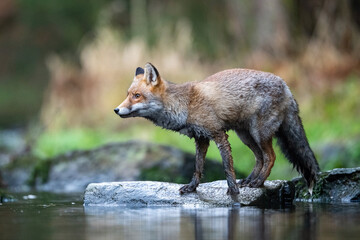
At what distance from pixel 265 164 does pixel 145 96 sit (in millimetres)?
1902

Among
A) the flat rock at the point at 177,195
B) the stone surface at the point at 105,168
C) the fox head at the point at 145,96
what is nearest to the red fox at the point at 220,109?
the fox head at the point at 145,96

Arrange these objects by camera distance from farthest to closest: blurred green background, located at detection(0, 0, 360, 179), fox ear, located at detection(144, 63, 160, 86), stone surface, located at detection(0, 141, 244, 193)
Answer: blurred green background, located at detection(0, 0, 360, 179), stone surface, located at detection(0, 141, 244, 193), fox ear, located at detection(144, 63, 160, 86)

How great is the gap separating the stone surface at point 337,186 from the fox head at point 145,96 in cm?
264

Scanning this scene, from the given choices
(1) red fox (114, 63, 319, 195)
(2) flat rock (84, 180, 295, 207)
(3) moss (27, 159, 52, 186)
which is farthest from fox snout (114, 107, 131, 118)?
(3) moss (27, 159, 52, 186)

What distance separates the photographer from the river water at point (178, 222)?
6363 mm

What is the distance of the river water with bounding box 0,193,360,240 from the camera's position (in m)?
6.36

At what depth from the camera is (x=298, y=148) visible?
9695 mm

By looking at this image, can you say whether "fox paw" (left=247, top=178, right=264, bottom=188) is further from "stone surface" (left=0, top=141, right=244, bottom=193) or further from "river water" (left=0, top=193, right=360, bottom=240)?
"stone surface" (left=0, top=141, right=244, bottom=193)

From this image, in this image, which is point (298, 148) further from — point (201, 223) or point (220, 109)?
point (201, 223)

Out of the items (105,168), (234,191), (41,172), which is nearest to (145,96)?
(234,191)

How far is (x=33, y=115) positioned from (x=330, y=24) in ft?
46.7

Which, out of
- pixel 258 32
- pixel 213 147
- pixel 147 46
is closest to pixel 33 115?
pixel 147 46

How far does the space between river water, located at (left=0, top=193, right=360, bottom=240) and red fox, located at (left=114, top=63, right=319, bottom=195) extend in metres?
0.84

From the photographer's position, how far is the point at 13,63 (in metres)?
40.4
